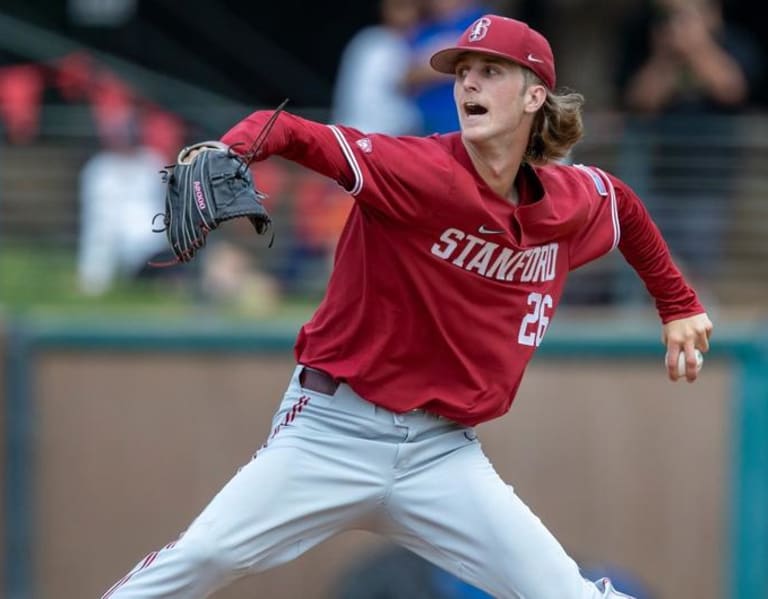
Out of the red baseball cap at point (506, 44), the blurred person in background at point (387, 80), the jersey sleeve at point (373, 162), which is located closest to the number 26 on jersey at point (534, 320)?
the jersey sleeve at point (373, 162)

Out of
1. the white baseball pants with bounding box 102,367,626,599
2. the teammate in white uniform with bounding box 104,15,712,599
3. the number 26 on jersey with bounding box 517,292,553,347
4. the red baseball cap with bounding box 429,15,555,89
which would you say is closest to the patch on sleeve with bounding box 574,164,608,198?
the teammate in white uniform with bounding box 104,15,712,599

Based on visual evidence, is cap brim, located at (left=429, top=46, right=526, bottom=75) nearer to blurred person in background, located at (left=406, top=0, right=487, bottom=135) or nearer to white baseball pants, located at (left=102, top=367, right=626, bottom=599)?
white baseball pants, located at (left=102, top=367, right=626, bottom=599)

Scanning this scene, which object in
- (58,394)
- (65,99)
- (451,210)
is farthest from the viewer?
(65,99)

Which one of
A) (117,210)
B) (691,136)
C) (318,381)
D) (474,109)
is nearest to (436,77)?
(691,136)

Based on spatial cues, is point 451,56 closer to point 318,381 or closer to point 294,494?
point 318,381

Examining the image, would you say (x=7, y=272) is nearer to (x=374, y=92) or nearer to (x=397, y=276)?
(x=374, y=92)

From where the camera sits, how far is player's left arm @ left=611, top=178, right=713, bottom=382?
5660 millimetres

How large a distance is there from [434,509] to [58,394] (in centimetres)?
451

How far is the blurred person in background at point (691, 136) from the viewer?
9273 mm

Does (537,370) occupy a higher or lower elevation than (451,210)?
lower

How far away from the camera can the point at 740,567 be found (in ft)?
30.8

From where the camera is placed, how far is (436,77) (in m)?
8.88

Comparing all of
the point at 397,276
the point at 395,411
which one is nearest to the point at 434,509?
the point at 395,411

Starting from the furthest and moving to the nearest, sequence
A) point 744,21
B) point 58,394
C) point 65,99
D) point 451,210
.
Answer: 1. point 744,21
2. point 65,99
3. point 58,394
4. point 451,210
